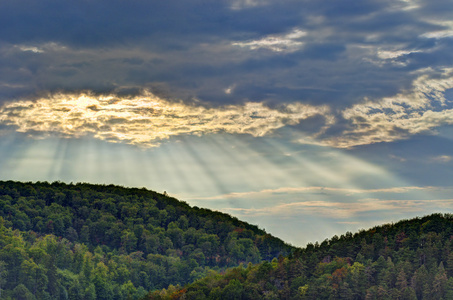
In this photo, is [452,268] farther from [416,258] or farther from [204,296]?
[204,296]

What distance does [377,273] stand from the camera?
18200cm

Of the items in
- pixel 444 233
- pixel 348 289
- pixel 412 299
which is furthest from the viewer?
pixel 444 233

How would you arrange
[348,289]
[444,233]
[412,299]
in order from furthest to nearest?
[444,233] → [348,289] → [412,299]

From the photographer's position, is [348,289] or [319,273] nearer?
[348,289]

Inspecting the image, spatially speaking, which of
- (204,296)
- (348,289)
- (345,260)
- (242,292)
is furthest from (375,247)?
(204,296)

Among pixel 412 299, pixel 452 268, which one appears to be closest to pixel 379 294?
pixel 412 299

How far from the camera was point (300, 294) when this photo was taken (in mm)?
185125

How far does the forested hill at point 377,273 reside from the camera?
170625 millimetres

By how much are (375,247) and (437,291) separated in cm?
3275

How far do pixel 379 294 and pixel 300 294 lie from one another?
82.6 ft

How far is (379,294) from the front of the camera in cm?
17112

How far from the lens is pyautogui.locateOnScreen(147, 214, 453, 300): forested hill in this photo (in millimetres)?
170625

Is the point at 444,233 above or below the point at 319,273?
above

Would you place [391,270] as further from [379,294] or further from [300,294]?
[300,294]
